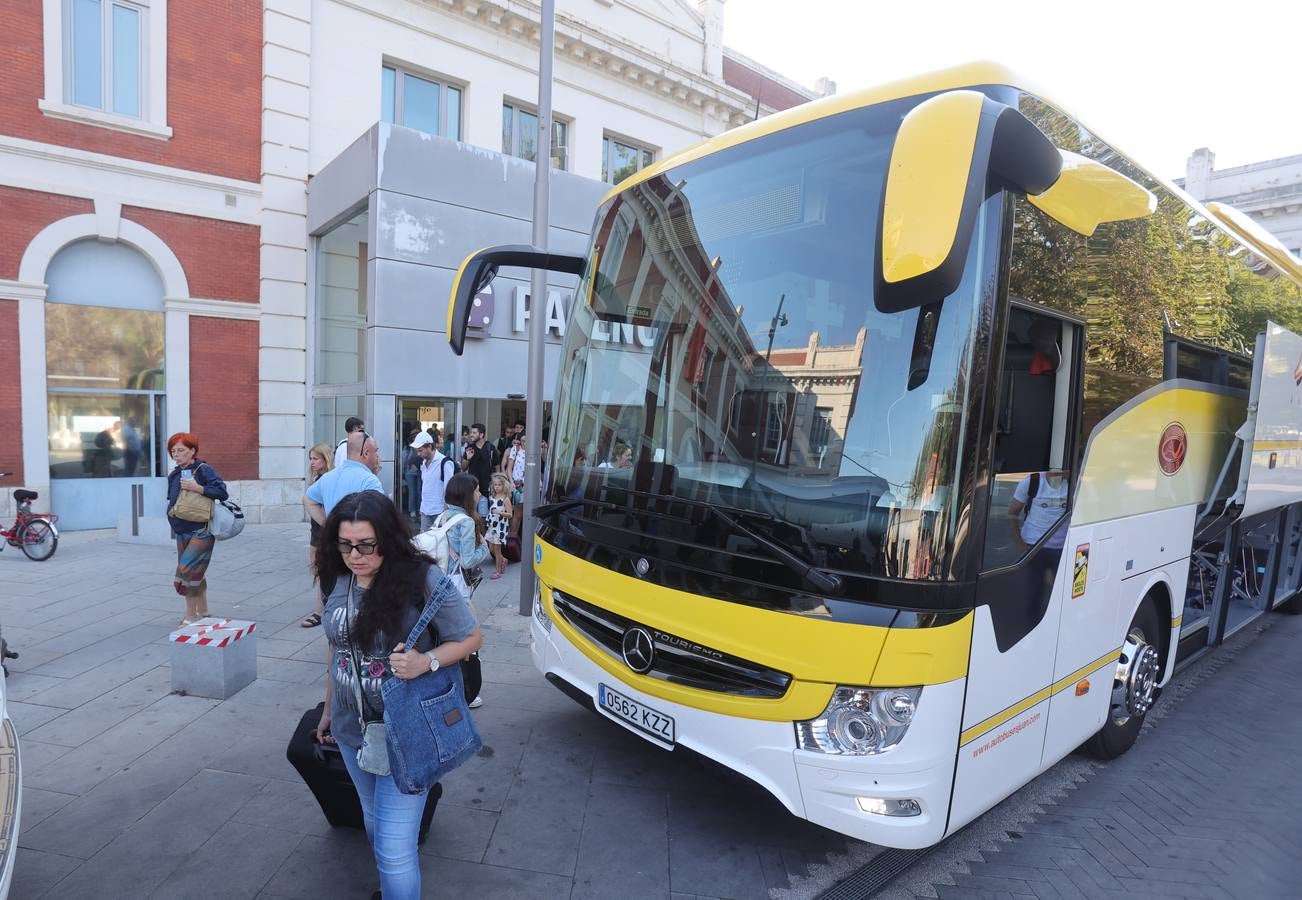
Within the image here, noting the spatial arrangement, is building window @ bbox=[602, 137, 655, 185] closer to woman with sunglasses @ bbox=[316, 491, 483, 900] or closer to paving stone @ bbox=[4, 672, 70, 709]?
paving stone @ bbox=[4, 672, 70, 709]

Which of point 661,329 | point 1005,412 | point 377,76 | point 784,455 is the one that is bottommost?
point 784,455

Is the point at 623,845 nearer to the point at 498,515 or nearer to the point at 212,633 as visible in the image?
the point at 212,633

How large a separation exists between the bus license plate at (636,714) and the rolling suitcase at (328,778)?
831 mm

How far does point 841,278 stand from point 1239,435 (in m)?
3.86

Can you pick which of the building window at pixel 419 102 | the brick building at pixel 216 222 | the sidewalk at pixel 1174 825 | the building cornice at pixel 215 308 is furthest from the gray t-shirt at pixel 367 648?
the building window at pixel 419 102

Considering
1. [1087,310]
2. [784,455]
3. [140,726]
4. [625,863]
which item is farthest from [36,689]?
[1087,310]

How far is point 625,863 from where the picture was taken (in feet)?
10.6

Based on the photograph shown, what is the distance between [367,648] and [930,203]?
7.32ft

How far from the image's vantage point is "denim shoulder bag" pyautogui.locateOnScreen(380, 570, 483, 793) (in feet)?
7.75

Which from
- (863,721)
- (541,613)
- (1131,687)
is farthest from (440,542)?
(1131,687)

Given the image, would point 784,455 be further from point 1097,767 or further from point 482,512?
point 482,512

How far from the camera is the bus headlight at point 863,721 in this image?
2629mm

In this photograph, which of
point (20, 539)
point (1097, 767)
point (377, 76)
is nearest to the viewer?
point (1097, 767)

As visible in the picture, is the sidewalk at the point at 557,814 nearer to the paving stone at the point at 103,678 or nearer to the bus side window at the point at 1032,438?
the paving stone at the point at 103,678
